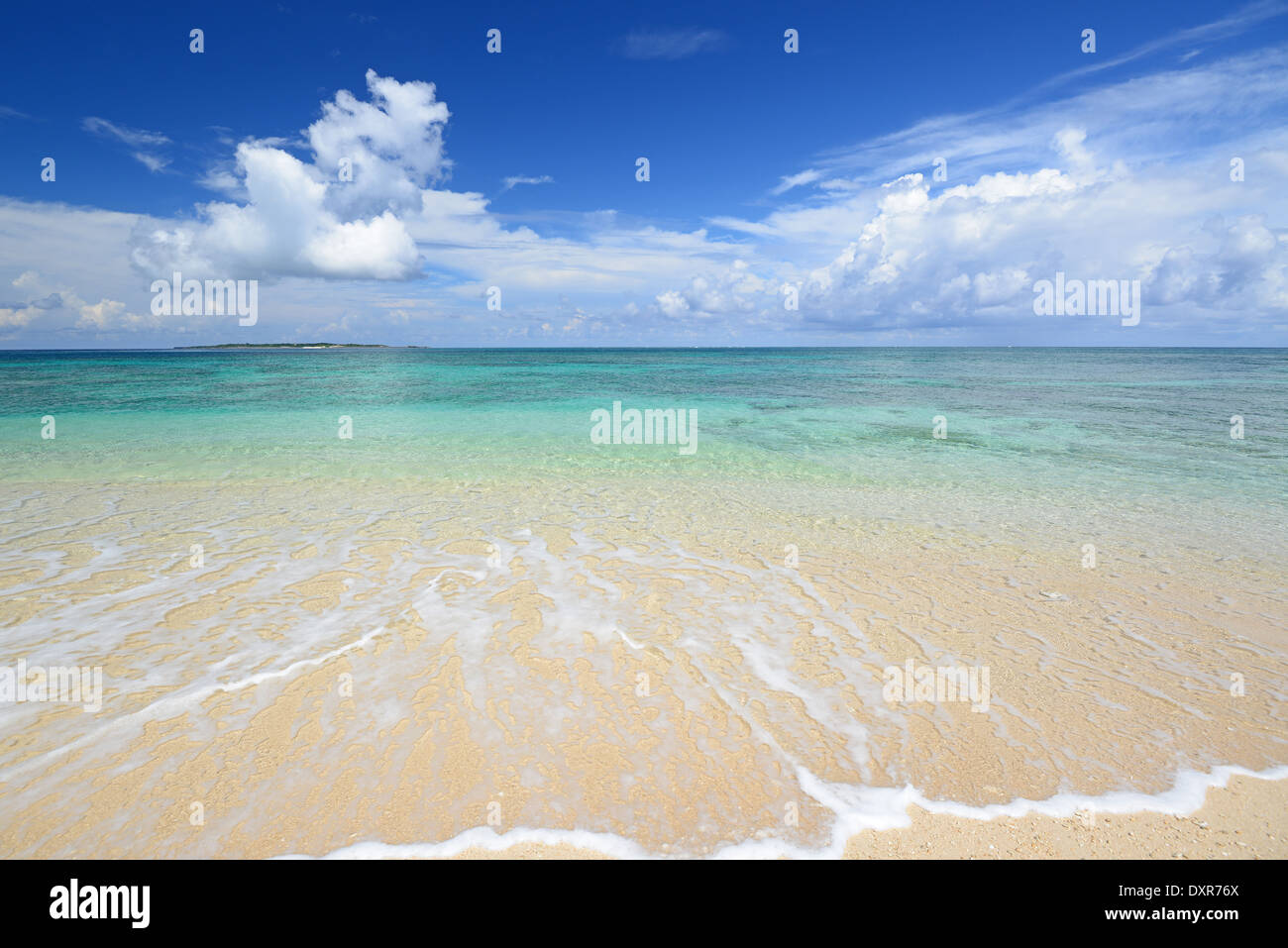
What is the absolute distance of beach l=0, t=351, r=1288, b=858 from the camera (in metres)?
3.75

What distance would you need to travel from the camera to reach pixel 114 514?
10234 millimetres

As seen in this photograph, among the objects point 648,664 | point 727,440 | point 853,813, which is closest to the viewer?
point 853,813

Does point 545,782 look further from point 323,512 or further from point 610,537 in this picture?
point 323,512

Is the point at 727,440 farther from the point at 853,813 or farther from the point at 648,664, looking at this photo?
the point at 853,813

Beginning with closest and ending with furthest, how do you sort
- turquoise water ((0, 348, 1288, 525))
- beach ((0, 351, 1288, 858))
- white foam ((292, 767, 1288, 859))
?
white foam ((292, 767, 1288, 859)) < beach ((0, 351, 1288, 858)) < turquoise water ((0, 348, 1288, 525))

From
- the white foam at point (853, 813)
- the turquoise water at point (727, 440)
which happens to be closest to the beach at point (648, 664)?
the white foam at point (853, 813)

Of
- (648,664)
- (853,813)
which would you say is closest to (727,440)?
(648,664)

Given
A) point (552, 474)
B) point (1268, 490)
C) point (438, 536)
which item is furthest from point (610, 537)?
point (1268, 490)

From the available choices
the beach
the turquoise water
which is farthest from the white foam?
the turquoise water

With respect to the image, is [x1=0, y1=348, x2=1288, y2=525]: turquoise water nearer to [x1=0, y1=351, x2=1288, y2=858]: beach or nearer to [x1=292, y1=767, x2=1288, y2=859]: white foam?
Answer: [x1=0, y1=351, x2=1288, y2=858]: beach

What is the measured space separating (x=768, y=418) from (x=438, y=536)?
19.0 metres

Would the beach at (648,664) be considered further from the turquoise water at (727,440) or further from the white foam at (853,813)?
the turquoise water at (727,440)

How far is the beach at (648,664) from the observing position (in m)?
3.75

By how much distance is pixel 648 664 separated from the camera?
5703 millimetres
